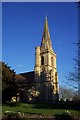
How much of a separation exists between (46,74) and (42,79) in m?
1.93

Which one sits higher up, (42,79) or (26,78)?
(26,78)

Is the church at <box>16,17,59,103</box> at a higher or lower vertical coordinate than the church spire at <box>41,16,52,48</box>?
lower

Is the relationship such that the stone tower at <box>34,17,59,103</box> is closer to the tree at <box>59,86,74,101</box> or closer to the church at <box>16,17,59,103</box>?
the church at <box>16,17,59,103</box>

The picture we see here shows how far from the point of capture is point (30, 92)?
77.1 meters

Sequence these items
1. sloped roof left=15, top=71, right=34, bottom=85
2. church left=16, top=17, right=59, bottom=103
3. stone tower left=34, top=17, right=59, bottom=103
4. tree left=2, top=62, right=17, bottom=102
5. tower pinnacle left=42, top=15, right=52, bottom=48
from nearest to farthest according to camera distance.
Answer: tree left=2, top=62, right=17, bottom=102
church left=16, top=17, right=59, bottom=103
stone tower left=34, top=17, right=59, bottom=103
sloped roof left=15, top=71, right=34, bottom=85
tower pinnacle left=42, top=15, right=52, bottom=48

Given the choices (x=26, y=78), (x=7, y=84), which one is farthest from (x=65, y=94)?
(x=7, y=84)

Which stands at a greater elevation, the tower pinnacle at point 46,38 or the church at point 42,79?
the tower pinnacle at point 46,38

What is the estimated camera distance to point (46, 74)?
8006 centimetres

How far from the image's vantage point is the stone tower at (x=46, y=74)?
77.5 meters

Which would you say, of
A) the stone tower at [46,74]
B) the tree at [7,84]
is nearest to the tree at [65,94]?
the stone tower at [46,74]

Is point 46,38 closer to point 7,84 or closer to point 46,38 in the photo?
point 46,38

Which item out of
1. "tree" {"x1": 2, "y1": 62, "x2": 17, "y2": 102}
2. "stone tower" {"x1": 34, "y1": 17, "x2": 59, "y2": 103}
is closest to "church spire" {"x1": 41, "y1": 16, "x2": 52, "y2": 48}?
"stone tower" {"x1": 34, "y1": 17, "x2": 59, "y2": 103}

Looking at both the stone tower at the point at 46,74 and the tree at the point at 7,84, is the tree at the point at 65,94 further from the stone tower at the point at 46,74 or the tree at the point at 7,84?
the tree at the point at 7,84

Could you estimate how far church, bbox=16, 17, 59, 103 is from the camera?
76.8 m
